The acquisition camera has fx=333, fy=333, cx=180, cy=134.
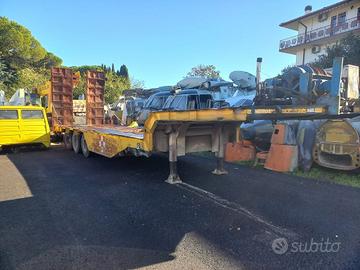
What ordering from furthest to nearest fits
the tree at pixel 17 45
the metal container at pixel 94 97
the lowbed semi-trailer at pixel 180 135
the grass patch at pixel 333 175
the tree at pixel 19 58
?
the tree at pixel 17 45 < the tree at pixel 19 58 < the metal container at pixel 94 97 < the grass patch at pixel 333 175 < the lowbed semi-trailer at pixel 180 135

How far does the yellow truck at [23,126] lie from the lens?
11.7m

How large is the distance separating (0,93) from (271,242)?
69.8 feet

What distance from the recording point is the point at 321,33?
38.7 m

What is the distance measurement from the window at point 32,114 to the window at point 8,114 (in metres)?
0.23

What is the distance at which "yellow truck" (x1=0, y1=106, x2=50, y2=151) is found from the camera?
38.5 ft

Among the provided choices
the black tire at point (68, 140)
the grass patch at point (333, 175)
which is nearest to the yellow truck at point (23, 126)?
the black tire at point (68, 140)

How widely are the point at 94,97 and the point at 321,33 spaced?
33.5 meters

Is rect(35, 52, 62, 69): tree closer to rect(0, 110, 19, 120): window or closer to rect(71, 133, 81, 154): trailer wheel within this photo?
rect(0, 110, 19, 120): window

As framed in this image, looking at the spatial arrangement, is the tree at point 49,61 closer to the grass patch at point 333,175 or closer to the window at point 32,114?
the window at point 32,114

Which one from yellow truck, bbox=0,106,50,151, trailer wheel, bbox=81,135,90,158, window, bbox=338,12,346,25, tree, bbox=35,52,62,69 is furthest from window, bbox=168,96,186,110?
tree, bbox=35,52,62,69

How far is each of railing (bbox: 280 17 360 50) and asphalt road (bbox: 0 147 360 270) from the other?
110ft

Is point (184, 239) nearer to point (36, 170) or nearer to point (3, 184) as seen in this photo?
point (3, 184)

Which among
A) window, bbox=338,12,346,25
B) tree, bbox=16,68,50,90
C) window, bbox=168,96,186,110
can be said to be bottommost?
window, bbox=168,96,186,110

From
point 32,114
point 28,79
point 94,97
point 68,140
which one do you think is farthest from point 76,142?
point 28,79
